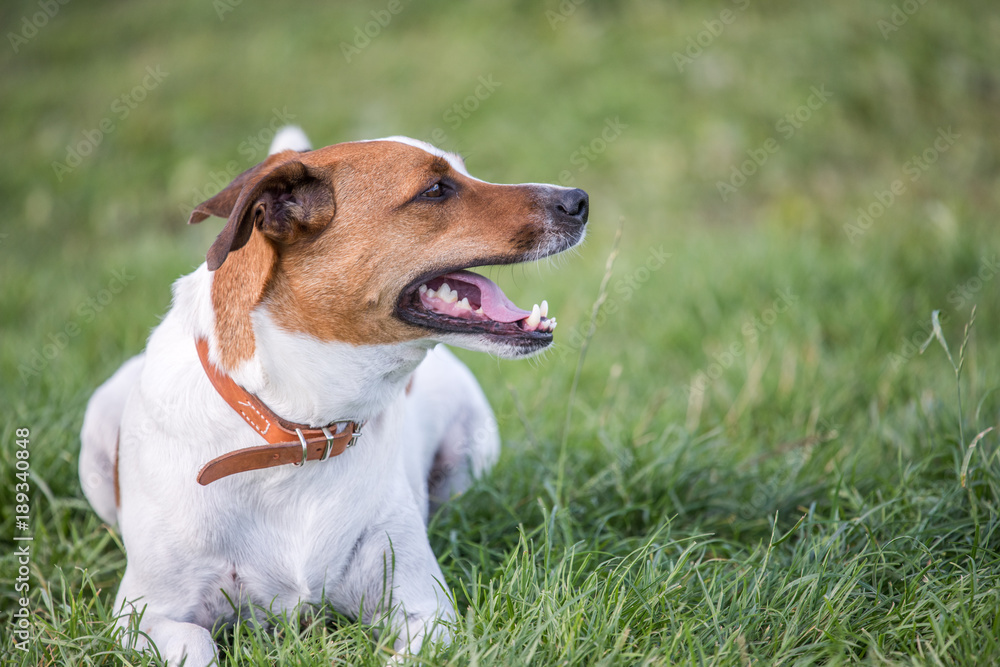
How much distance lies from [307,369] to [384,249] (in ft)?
1.37

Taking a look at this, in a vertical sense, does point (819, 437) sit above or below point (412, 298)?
below

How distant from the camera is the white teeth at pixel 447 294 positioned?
97.6 inches

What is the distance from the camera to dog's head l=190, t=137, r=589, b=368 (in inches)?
92.0

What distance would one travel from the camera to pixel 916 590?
2.44m

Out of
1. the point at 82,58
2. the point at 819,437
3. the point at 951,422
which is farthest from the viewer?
the point at 82,58

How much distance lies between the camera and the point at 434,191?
97.9 inches

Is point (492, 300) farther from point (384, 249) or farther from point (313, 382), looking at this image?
point (313, 382)

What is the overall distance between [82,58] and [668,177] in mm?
7434

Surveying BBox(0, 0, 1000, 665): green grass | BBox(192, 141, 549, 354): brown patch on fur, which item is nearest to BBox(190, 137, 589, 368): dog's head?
BBox(192, 141, 549, 354): brown patch on fur

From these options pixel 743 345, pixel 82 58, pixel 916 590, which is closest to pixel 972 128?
pixel 743 345

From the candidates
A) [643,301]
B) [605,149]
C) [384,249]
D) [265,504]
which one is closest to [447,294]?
[384,249]

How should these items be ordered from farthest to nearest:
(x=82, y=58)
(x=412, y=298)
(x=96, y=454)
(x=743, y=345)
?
(x=82, y=58) < (x=743, y=345) < (x=96, y=454) < (x=412, y=298)

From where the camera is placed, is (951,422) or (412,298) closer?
(412,298)

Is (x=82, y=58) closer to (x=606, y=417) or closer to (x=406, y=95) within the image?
(x=406, y=95)
